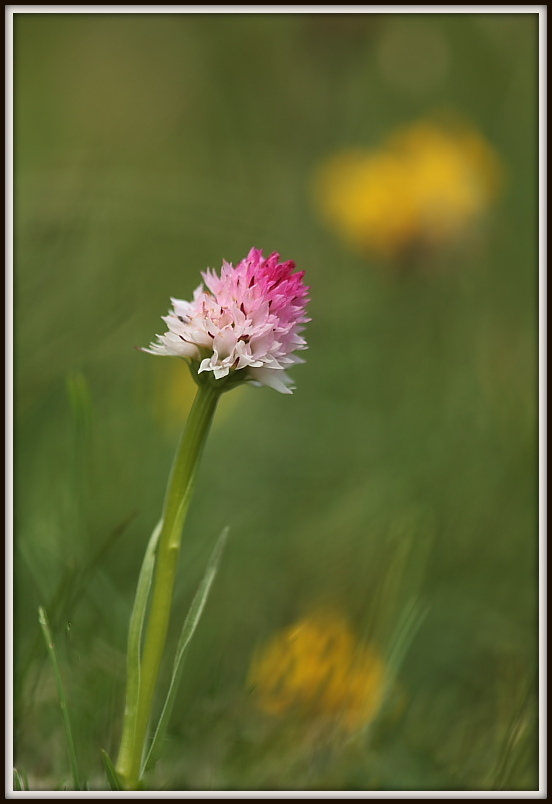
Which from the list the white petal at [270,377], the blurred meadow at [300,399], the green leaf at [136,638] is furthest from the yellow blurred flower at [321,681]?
the white petal at [270,377]

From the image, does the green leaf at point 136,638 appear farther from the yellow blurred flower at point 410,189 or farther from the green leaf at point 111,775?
the yellow blurred flower at point 410,189

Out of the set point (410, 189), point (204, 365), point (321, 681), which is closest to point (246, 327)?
point (204, 365)

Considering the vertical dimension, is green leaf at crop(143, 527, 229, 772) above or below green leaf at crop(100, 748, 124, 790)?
above

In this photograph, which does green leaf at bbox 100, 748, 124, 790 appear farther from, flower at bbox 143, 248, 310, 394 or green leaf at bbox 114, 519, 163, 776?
flower at bbox 143, 248, 310, 394

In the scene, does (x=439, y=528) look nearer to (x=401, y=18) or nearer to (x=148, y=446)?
(x=148, y=446)

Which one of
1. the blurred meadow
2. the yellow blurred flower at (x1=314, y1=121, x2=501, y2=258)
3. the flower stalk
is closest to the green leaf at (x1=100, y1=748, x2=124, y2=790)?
the flower stalk

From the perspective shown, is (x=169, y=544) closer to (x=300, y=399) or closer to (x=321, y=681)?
(x=321, y=681)

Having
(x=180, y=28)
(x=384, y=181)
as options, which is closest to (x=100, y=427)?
(x=384, y=181)
